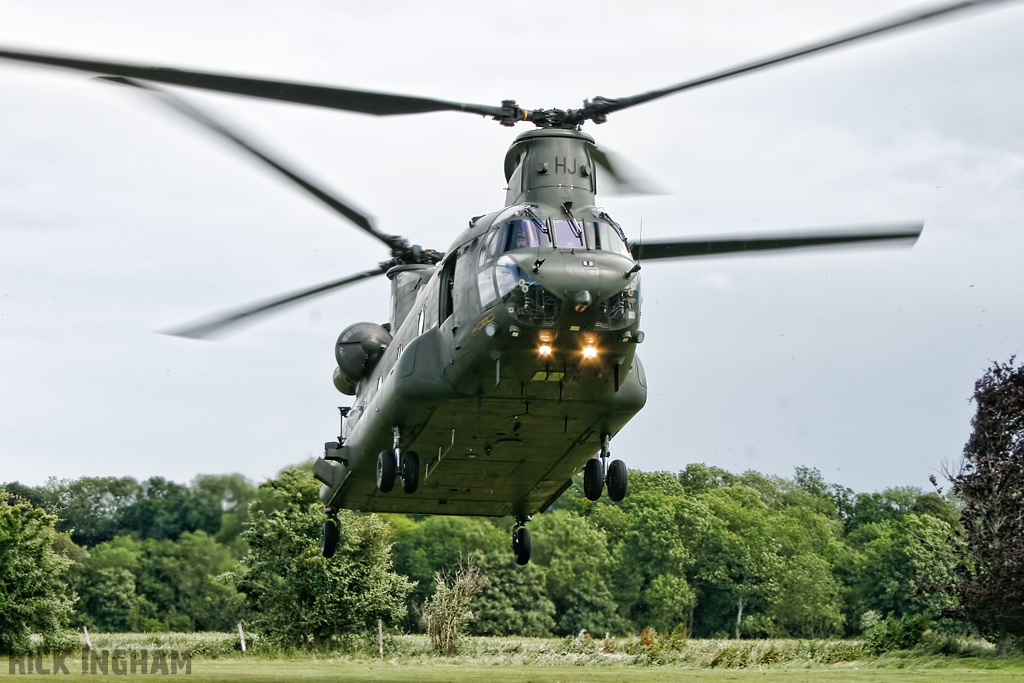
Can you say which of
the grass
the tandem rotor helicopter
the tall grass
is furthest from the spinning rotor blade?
the tall grass

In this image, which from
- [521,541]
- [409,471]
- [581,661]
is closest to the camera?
[409,471]

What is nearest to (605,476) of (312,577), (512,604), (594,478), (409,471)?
(594,478)

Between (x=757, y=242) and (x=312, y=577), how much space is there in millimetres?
26354

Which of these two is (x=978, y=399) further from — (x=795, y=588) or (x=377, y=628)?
(x=377, y=628)

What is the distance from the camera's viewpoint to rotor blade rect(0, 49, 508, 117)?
38.1ft

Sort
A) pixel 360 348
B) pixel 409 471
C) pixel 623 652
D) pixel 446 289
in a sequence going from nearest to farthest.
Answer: pixel 446 289
pixel 409 471
pixel 360 348
pixel 623 652

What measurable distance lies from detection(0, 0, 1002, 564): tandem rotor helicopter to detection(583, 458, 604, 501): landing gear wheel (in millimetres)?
24

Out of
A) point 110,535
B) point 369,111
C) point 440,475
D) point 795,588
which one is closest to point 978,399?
point 795,588

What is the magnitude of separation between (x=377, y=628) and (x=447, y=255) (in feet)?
85.3

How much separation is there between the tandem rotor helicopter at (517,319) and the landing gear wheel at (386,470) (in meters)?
0.03

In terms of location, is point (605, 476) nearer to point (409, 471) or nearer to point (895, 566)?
point (409, 471)

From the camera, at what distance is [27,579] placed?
3278 centimetres

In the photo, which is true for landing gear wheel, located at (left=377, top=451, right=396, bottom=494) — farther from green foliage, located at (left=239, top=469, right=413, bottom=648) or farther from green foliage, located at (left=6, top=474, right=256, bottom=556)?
green foliage, located at (left=6, top=474, right=256, bottom=556)

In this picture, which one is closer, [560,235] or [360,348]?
[560,235]
